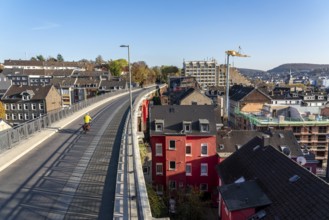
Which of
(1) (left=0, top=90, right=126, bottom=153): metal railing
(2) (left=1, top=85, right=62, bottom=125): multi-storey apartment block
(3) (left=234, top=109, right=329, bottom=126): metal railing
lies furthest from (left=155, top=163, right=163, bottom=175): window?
(2) (left=1, top=85, right=62, bottom=125): multi-storey apartment block

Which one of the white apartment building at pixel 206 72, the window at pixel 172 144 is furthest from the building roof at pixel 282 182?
the white apartment building at pixel 206 72

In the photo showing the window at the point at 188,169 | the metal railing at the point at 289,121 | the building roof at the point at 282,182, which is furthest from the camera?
the metal railing at the point at 289,121

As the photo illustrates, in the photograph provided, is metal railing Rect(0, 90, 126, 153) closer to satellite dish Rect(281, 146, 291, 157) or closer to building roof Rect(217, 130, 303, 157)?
building roof Rect(217, 130, 303, 157)

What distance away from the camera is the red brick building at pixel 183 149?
2839 cm

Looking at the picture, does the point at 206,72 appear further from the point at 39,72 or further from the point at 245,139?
the point at 245,139

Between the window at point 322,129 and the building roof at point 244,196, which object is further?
the window at point 322,129

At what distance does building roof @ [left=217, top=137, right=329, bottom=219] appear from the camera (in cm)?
1287

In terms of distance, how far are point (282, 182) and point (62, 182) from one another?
39.2ft

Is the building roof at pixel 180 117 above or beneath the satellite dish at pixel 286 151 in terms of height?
above

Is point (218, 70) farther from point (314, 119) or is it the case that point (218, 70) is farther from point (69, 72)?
point (314, 119)

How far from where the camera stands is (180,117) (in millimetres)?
29281

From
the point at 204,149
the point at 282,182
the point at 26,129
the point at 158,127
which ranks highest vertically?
the point at 26,129

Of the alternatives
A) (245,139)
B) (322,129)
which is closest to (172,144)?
(245,139)

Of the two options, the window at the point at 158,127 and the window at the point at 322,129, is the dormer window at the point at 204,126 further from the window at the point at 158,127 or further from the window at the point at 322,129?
the window at the point at 322,129
